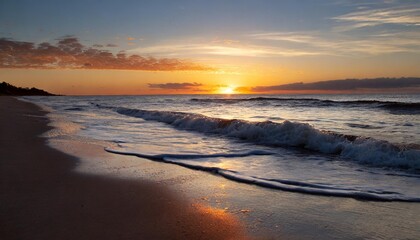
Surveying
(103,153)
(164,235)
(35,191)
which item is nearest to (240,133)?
(103,153)

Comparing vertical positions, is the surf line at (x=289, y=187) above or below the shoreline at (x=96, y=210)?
below

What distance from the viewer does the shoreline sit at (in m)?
3.39

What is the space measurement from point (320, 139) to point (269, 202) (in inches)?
236

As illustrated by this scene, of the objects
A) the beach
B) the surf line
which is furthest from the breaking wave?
the surf line

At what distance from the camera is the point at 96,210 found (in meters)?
4.04

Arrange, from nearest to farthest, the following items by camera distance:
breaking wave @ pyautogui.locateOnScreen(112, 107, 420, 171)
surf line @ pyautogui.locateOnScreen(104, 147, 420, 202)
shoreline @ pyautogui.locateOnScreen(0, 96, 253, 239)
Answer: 1. shoreline @ pyautogui.locateOnScreen(0, 96, 253, 239)
2. surf line @ pyautogui.locateOnScreen(104, 147, 420, 202)
3. breaking wave @ pyautogui.locateOnScreen(112, 107, 420, 171)

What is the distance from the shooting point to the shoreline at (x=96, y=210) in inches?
134

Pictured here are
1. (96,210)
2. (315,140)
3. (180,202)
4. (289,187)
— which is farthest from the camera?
(315,140)

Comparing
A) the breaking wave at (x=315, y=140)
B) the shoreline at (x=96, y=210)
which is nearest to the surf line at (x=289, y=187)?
the shoreline at (x=96, y=210)

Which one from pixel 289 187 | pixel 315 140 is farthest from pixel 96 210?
pixel 315 140

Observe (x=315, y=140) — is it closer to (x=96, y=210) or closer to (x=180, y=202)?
(x=180, y=202)

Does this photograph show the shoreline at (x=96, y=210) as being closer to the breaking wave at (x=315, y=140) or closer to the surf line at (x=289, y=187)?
the surf line at (x=289, y=187)

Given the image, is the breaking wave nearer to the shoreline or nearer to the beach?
the beach

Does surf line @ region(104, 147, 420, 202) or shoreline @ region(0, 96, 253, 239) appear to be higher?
shoreline @ region(0, 96, 253, 239)
